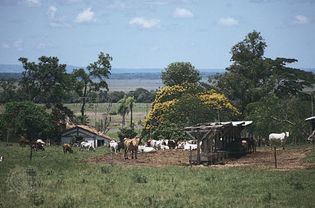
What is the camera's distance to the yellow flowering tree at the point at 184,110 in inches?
2303

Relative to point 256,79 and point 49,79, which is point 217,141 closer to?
point 256,79

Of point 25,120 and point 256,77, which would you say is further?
point 256,77

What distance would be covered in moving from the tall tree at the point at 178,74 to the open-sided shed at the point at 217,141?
115 feet

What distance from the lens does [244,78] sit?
222 feet

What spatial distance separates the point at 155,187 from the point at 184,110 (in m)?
33.5

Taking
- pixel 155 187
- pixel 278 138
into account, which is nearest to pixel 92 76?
pixel 278 138

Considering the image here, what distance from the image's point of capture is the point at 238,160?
1490 inches

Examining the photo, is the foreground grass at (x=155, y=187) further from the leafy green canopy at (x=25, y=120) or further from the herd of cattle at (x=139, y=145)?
the leafy green canopy at (x=25, y=120)

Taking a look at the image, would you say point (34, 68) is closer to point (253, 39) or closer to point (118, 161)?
point (253, 39)

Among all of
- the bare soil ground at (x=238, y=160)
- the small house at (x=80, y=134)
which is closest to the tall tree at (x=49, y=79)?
the small house at (x=80, y=134)

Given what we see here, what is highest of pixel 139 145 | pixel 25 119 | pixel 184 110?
pixel 184 110

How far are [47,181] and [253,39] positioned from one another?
1885 inches

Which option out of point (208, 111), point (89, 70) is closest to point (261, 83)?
point (208, 111)

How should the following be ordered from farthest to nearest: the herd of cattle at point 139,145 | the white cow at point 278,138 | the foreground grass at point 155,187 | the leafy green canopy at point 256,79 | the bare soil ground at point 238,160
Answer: the leafy green canopy at point 256,79
the white cow at point 278,138
the herd of cattle at point 139,145
the bare soil ground at point 238,160
the foreground grass at point 155,187
